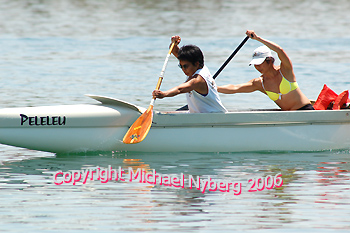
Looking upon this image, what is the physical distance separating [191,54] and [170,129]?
109 cm

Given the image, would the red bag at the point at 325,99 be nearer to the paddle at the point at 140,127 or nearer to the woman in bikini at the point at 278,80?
the woman in bikini at the point at 278,80

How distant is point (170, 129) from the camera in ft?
29.6

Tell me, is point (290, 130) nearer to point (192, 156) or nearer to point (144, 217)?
point (192, 156)

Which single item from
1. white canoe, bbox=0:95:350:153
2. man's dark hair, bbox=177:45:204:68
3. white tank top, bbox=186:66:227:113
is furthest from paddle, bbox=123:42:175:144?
man's dark hair, bbox=177:45:204:68

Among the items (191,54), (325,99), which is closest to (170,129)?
(191,54)

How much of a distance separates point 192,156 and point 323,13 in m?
31.8

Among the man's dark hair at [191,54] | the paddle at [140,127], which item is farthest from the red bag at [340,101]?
the paddle at [140,127]

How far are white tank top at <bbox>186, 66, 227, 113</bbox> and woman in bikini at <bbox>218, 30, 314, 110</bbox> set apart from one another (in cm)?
65

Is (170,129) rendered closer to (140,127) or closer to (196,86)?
(140,127)

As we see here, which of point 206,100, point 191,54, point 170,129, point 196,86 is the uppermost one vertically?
point 191,54

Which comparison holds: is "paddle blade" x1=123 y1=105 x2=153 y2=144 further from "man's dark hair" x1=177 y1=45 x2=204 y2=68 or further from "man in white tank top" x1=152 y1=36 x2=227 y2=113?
"man's dark hair" x1=177 y1=45 x2=204 y2=68

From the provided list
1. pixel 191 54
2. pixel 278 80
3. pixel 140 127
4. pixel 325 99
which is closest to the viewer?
pixel 191 54

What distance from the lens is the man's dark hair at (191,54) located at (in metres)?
8.52

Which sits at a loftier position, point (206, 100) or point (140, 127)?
point (206, 100)
